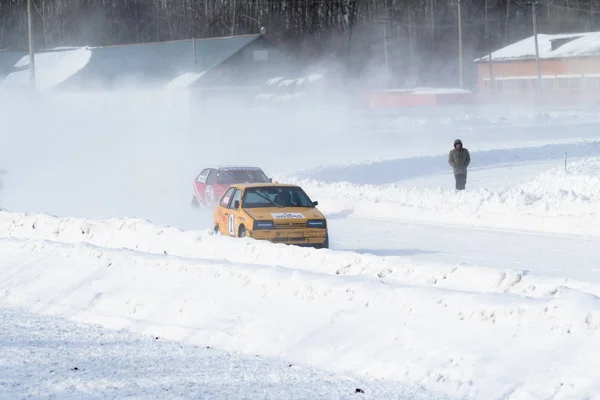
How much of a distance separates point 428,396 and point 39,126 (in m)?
61.4

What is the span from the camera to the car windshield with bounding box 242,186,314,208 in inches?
751

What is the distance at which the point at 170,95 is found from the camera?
7581 cm

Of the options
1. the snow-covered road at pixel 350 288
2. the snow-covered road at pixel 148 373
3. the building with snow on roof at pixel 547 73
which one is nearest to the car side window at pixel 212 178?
the snow-covered road at pixel 350 288

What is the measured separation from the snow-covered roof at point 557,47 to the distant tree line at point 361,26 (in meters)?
14.7

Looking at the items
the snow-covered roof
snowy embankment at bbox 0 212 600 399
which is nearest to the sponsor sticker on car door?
snowy embankment at bbox 0 212 600 399

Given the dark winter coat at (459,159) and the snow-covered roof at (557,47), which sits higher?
the snow-covered roof at (557,47)

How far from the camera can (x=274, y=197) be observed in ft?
63.4

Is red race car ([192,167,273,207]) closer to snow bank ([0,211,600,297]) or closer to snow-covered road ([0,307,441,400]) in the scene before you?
snow bank ([0,211,600,297])

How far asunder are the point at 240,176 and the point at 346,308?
1699 centimetres

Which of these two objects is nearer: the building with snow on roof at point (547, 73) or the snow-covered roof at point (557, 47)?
the building with snow on roof at point (547, 73)

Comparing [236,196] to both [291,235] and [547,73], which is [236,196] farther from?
[547,73]

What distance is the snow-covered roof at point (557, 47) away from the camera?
96.2 meters

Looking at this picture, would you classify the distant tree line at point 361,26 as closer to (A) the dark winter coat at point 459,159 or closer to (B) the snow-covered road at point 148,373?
(A) the dark winter coat at point 459,159

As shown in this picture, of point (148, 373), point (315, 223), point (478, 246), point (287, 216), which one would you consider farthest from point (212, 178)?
point (148, 373)
